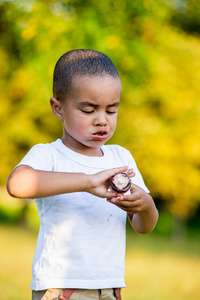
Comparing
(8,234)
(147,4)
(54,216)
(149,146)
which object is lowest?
(54,216)

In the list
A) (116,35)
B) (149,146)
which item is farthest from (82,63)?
(149,146)

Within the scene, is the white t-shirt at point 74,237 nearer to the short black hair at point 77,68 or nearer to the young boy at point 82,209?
the young boy at point 82,209

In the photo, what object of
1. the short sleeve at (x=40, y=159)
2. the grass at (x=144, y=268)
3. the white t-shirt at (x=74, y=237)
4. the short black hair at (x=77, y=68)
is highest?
the grass at (x=144, y=268)

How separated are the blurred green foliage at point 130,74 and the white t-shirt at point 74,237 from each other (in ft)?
21.2

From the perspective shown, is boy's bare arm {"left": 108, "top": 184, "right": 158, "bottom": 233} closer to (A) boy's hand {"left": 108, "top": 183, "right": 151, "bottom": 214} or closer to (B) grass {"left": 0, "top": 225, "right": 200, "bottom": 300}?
(A) boy's hand {"left": 108, "top": 183, "right": 151, "bottom": 214}

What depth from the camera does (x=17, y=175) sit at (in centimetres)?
206

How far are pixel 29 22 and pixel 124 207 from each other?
7.39 m

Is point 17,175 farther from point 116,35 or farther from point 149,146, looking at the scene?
point 149,146

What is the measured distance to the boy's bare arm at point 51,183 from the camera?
2031 millimetres

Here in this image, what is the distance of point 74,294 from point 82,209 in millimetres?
373

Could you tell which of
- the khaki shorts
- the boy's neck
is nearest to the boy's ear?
the boy's neck

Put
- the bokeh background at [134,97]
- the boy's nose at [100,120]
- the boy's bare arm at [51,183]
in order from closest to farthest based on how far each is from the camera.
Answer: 1. the boy's bare arm at [51,183]
2. the boy's nose at [100,120]
3. the bokeh background at [134,97]

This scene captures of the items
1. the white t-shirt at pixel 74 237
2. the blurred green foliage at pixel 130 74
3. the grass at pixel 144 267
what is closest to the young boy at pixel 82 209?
the white t-shirt at pixel 74 237

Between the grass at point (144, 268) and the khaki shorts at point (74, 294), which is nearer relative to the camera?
the khaki shorts at point (74, 294)
